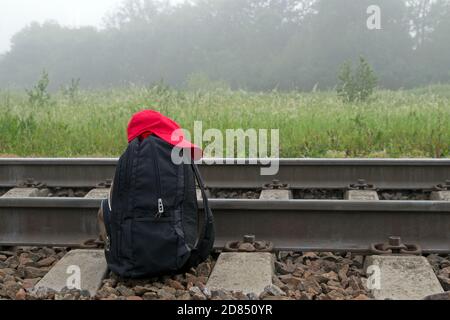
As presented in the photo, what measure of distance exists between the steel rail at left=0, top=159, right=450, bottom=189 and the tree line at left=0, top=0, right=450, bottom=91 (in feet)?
177

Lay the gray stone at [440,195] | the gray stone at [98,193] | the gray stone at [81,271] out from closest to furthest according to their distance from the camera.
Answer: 1. the gray stone at [81,271]
2. the gray stone at [440,195]
3. the gray stone at [98,193]

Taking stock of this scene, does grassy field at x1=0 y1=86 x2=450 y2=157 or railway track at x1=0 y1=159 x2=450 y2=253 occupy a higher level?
grassy field at x1=0 y1=86 x2=450 y2=157

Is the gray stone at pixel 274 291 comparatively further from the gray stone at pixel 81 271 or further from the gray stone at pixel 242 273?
the gray stone at pixel 81 271

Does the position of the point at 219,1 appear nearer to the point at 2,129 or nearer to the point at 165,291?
the point at 2,129

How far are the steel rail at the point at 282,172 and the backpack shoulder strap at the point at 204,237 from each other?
2163 millimetres

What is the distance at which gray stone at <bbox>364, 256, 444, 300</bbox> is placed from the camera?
2.82m

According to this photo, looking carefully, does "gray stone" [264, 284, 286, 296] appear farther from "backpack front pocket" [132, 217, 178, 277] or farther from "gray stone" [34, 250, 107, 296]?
"gray stone" [34, 250, 107, 296]

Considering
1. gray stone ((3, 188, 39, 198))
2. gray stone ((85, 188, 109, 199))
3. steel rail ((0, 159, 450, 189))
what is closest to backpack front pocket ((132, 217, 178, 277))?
gray stone ((85, 188, 109, 199))

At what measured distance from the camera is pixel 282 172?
5516 mm

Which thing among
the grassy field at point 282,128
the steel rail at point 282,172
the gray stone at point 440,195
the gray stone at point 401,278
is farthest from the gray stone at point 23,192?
the gray stone at point 440,195

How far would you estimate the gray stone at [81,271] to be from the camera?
121 inches

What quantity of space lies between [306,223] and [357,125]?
4387 millimetres

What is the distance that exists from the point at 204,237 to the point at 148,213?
0.40 metres

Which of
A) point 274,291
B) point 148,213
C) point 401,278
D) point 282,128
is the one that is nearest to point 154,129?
point 148,213
